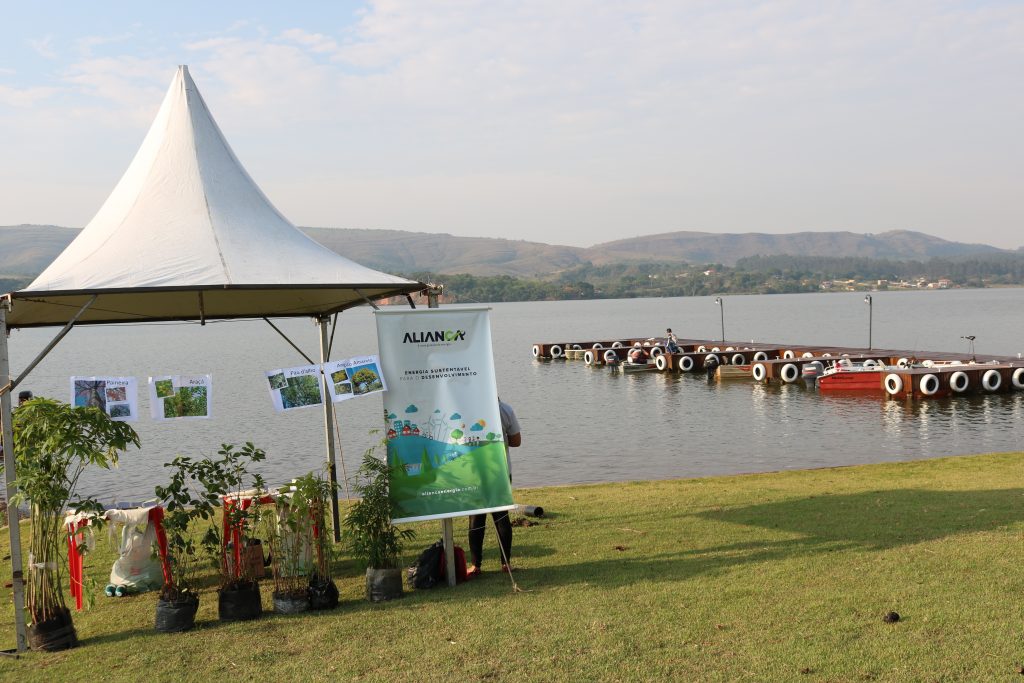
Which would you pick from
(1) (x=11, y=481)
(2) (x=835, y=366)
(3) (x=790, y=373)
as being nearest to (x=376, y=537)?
(1) (x=11, y=481)

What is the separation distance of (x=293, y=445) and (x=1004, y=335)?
67.5 m

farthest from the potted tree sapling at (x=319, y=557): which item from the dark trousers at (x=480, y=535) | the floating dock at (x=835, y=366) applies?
the floating dock at (x=835, y=366)

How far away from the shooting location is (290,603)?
22.8ft

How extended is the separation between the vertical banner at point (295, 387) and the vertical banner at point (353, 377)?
364mm

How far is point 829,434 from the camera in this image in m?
24.2

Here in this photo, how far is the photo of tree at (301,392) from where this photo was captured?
25.0ft

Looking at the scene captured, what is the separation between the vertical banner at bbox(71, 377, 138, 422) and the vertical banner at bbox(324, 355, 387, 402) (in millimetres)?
1556

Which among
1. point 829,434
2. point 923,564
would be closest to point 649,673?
point 923,564

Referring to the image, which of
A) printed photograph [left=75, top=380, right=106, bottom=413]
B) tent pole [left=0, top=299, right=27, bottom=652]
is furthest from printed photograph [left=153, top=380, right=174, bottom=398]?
tent pole [left=0, top=299, right=27, bottom=652]

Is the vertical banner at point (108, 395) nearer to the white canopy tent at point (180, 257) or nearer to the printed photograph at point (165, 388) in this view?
the printed photograph at point (165, 388)

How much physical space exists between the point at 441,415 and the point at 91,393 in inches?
111

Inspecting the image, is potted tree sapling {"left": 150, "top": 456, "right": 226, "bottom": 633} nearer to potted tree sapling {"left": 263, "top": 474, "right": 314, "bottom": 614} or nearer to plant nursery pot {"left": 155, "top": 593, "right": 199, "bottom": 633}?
plant nursery pot {"left": 155, "top": 593, "right": 199, "bottom": 633}

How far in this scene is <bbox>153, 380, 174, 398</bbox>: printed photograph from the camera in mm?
7504

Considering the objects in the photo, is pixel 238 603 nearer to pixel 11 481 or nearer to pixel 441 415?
pixel 11 481
